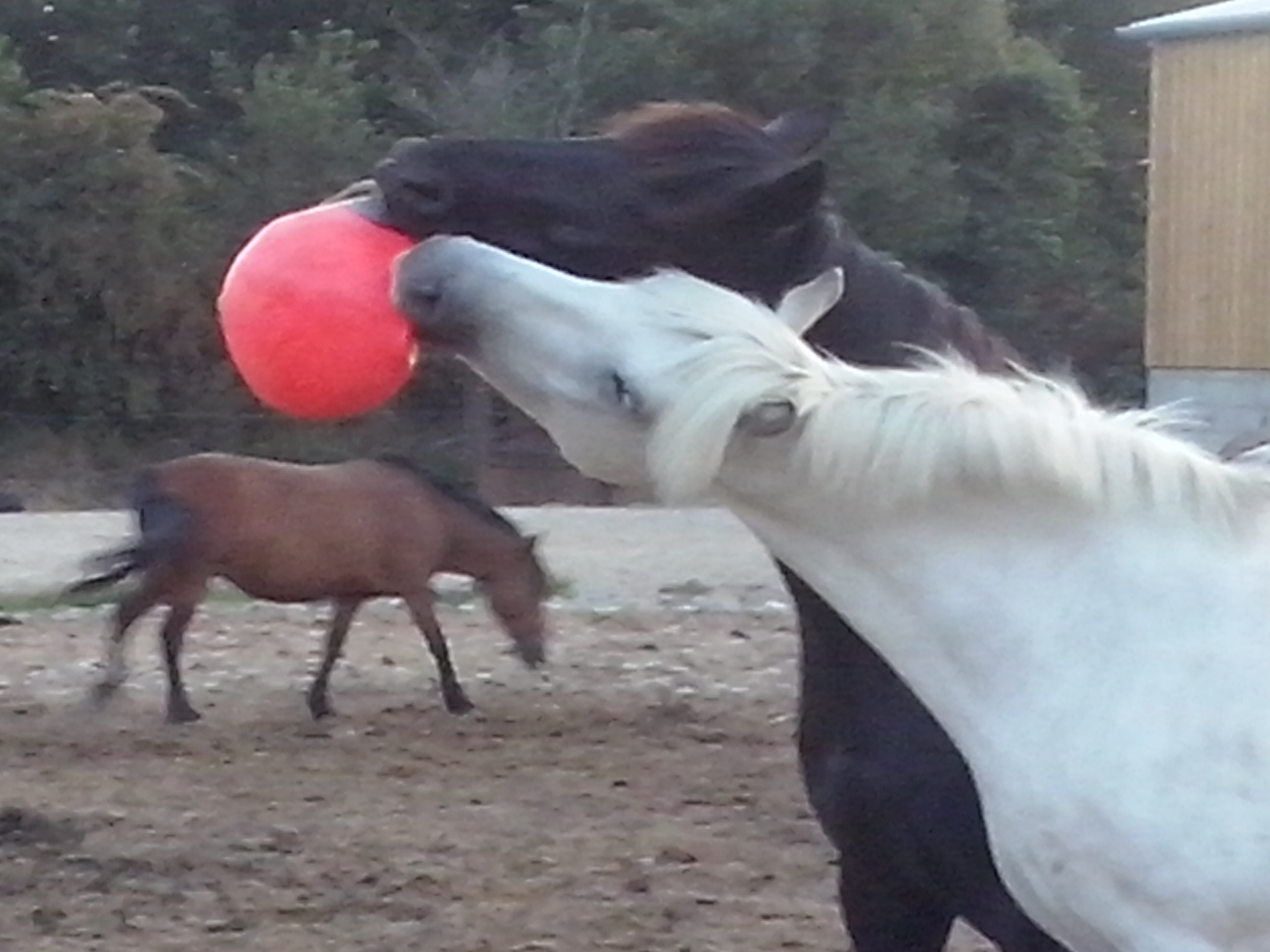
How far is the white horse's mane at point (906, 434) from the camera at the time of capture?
→ 1774mm

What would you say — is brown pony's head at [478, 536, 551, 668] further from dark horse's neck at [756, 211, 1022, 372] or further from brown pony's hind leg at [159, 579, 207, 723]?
dark horse's neck at [756, 211, 1022, 372]

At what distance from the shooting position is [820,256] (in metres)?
2.60

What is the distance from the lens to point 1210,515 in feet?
6.41

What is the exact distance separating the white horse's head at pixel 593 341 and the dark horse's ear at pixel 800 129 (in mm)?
804

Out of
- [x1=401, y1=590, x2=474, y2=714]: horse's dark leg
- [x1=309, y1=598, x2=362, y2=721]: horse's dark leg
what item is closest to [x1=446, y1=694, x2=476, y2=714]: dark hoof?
[x1=401, y1=590, x2=474, y2=714]: horse's dark leg

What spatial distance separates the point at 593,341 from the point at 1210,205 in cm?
1343

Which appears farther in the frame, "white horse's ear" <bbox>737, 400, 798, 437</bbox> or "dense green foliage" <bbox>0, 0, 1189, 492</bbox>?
"dense green foliage" <bbox>0, 0, 1189, 492</bbox>

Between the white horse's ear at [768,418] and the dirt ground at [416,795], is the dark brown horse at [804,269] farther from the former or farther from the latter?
the dirt ground at [416,795]

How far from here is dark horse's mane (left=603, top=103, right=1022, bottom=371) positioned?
8.30ft

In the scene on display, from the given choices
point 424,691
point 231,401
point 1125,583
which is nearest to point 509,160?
point 1125,583

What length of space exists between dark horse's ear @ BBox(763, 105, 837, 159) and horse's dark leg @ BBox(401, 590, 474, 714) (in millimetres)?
4598

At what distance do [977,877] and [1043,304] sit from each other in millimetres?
18653

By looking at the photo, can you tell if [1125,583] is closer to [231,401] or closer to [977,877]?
[977,877]

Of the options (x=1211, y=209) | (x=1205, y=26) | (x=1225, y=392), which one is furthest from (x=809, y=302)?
(x=1211, y=209)
